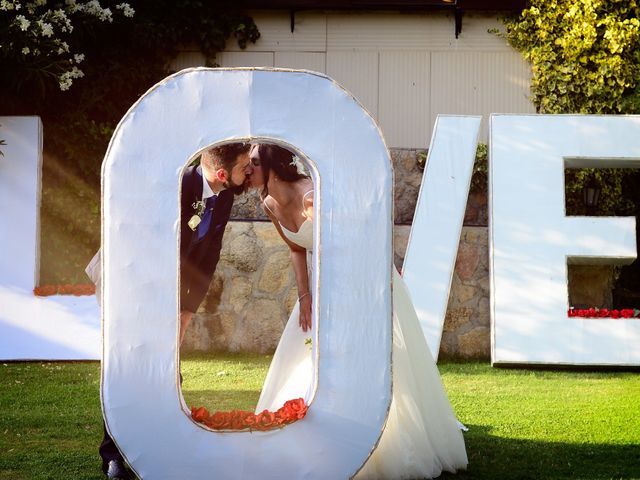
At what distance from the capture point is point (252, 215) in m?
10.5

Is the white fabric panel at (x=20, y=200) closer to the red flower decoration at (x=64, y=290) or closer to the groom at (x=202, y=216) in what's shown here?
the red flower decoration at (x=64, y=290)

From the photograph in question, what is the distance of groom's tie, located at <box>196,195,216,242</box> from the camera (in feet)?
17.3

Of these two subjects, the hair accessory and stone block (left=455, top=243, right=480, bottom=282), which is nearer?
the hair accessory

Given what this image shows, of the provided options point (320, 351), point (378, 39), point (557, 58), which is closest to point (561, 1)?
point (557, 58)

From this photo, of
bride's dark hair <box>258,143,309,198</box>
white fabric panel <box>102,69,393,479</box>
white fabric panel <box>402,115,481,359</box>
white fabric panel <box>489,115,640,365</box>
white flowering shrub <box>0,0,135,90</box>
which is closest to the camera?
white fabric panel <box>102,69,393,479</box>

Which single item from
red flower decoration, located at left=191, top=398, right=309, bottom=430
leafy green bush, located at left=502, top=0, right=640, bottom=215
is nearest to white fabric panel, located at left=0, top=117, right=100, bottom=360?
red flower decoration, located at left=191, top=398, right=309, bottom=430

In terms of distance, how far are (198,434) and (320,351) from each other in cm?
67

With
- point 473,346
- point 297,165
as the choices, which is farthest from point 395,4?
point 297,165

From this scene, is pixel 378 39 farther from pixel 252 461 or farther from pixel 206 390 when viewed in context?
pixel 252 461

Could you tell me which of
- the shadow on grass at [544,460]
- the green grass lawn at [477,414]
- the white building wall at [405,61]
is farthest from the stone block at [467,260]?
the shadow on grass at [544,460]

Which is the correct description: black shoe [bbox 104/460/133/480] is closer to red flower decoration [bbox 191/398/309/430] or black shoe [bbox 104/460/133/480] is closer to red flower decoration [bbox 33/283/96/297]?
red flower decoration [bbox 191/398/309/430]

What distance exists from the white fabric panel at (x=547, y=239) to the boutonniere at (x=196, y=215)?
422 cm

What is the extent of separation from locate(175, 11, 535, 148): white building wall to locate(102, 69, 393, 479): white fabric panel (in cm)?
721

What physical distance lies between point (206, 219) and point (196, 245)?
207 millimetres
